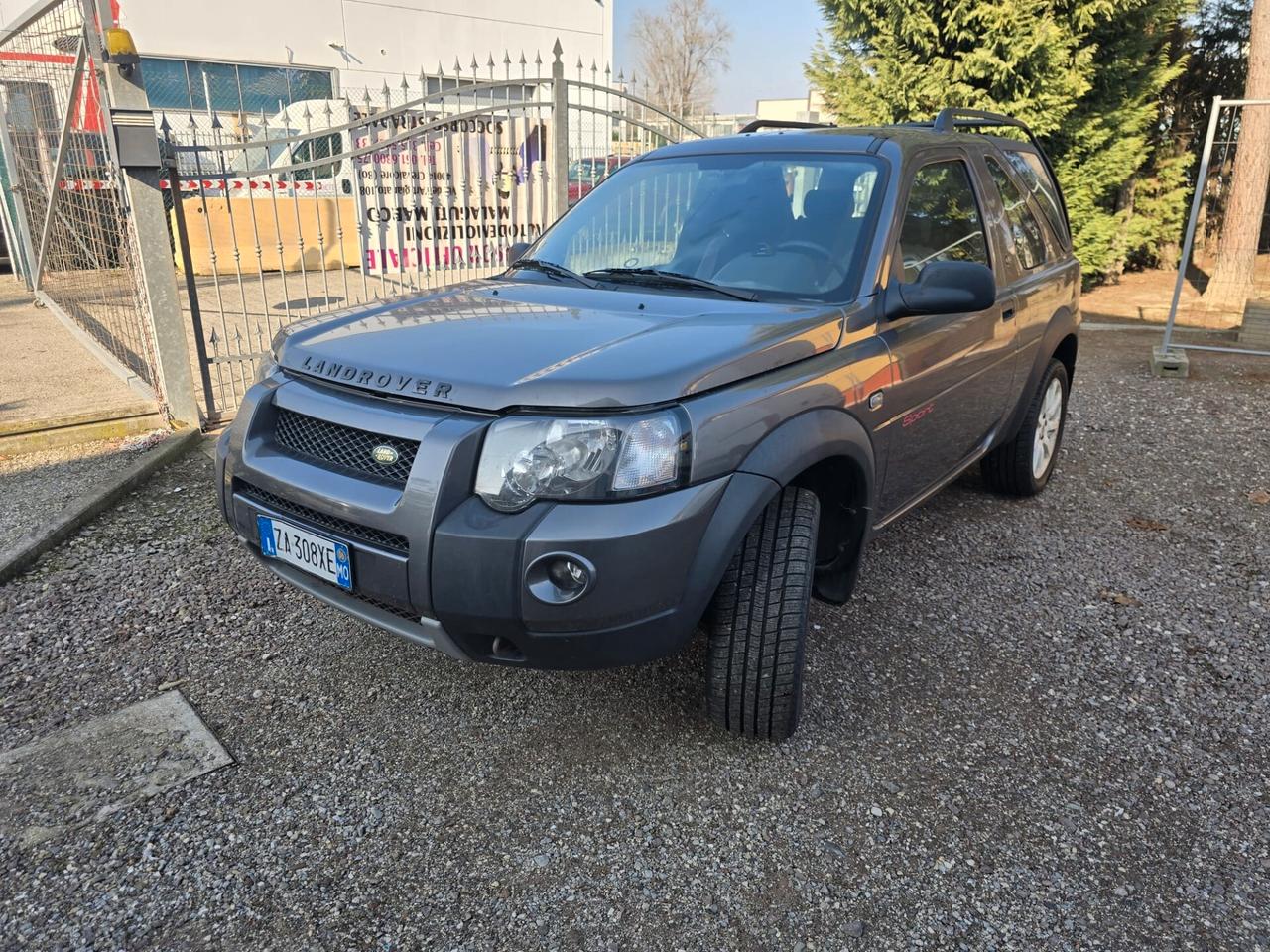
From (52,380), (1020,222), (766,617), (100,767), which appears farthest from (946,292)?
(52,380)

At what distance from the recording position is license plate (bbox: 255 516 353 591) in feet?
7.68

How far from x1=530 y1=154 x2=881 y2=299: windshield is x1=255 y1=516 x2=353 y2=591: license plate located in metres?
1.44

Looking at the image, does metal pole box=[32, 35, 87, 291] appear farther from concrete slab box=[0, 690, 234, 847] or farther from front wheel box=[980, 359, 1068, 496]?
front wheel box=[980, 359, 1068, 496]

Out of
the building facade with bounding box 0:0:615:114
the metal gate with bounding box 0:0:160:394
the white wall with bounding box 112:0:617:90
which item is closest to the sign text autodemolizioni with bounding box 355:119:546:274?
the metal gate with bounding box 0:0:160:394

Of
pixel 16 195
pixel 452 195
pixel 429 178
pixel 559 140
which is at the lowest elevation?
pixel 16 195

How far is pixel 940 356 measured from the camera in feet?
10.7

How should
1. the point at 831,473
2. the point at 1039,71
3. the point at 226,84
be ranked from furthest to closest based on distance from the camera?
the point at 226,84 → the point at 1039,71 → the point at 831,473

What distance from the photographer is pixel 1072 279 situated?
15.3 ft

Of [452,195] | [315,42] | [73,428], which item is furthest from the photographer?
[315,42]

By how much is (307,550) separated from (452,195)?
485 cm

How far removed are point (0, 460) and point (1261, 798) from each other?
5990mm

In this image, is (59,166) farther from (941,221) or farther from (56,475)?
(941,221)

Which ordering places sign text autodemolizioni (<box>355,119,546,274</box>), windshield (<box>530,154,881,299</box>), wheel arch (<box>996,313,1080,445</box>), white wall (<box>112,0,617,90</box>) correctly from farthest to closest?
1. white wall (<box>112,0,617,90</box>)
2. sign text autodemolizioni (<box>355,119,546,274</box>)
3. wheel arch (<box>996,313,1080,445</box>)
4. windshield (<box>530,154,881,299</box>)

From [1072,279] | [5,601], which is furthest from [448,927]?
[1072,279]
